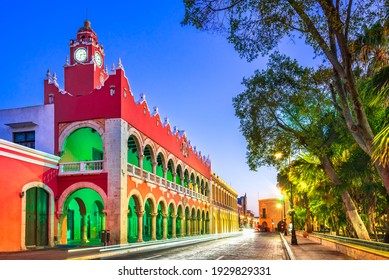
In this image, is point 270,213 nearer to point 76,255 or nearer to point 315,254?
point 315,254

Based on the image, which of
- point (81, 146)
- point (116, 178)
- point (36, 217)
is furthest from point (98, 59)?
point (36, 217)

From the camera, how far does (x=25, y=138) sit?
2609 cm

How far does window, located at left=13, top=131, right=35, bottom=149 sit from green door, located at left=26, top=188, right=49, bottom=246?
12.0ft

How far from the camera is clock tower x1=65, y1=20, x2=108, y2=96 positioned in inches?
1186

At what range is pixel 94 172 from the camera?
83.3 feet

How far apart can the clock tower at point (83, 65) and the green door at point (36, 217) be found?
29.1ft

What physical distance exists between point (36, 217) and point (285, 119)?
12.9m

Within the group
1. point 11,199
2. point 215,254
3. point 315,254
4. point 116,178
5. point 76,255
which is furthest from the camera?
point 116,178

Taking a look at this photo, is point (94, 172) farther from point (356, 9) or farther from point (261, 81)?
point (356, 9)

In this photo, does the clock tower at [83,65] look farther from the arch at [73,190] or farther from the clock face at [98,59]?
the arch at [73,190]

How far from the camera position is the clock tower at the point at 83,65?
98.8 ft

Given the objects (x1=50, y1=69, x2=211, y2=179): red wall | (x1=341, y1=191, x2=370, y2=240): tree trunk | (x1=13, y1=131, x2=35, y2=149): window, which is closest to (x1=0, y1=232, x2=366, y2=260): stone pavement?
(x1=341, y1=191, x2=370, y2=240): tree trunk

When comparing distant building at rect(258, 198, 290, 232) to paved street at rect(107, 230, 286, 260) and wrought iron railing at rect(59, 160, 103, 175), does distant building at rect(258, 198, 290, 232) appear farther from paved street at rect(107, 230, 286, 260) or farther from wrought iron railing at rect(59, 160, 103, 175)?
wrought iron railing at rect(59, 160, 103, 175)

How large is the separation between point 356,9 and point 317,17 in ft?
4.65
